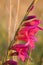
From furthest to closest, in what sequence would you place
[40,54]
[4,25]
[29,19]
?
[4,25] < [40,54] < [29,19]

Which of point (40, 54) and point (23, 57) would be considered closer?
point (23, 57)

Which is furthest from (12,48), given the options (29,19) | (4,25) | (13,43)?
(4,25)

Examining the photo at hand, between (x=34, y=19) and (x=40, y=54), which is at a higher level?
(x=34, y=19)

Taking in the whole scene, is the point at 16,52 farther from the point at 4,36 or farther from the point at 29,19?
the point at 4,36

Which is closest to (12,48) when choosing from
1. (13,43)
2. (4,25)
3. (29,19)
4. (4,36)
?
(13,43)

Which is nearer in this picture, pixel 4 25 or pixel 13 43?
pixel 13 43

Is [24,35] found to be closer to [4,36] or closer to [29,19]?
[29,19]

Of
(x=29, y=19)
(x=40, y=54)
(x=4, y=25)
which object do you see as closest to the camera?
(x=29, y=19)

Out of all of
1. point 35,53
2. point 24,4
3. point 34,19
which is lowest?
point 35,53

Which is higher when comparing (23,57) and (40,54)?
(23,57)
